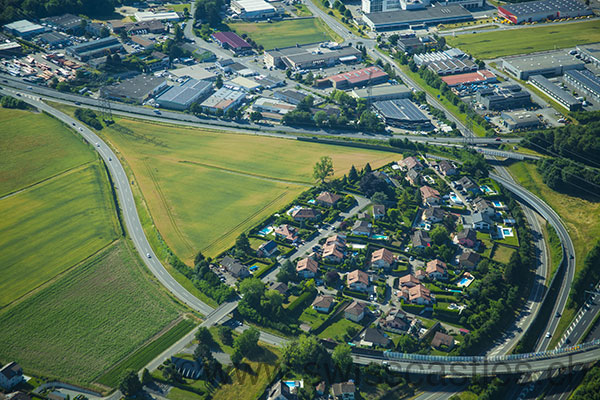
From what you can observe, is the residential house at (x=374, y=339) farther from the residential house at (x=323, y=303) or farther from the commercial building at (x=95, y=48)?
the commercial building at (x=95, y=48)

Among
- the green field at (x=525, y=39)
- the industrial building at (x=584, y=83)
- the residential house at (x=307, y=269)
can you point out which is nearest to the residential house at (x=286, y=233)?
the residential house at (x=307, y=269)

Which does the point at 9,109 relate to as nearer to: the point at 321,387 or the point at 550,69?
the point at 321,387

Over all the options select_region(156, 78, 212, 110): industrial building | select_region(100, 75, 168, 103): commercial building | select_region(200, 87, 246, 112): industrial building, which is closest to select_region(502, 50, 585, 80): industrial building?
select_region(200, 87, 246, 112): industrial building

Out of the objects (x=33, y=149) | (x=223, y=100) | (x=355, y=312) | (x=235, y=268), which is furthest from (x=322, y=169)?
(x=33, y=149)

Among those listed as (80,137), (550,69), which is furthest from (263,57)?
(550,69)

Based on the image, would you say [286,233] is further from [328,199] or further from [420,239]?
[420,239]

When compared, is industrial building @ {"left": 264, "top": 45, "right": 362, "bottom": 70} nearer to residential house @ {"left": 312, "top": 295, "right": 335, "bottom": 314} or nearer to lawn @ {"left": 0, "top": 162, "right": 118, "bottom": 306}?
lawn @ {"left": 0, "top": 162, "right": 118, "bottom": 306}

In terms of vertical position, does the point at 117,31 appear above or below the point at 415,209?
above
